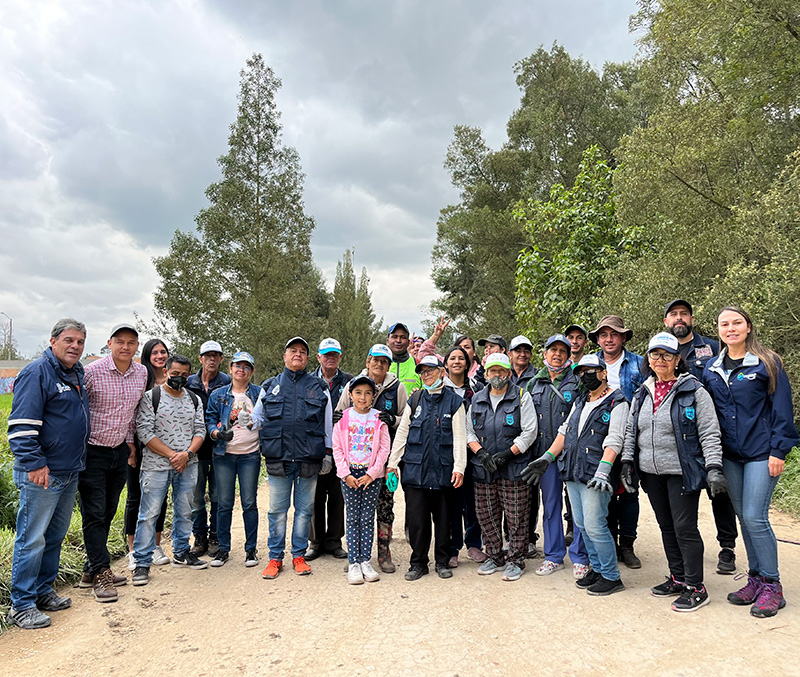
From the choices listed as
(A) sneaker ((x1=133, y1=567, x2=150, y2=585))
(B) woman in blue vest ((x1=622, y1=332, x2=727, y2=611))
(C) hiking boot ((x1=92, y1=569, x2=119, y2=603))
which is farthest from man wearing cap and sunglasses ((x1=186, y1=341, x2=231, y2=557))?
(B) woman in blue vest ((x1=622, y1=332, x2=727, y2=611))

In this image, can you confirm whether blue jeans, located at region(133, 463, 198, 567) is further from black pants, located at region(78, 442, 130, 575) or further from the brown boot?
the brown boot

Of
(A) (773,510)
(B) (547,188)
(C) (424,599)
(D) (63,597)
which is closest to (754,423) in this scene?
(C) (424,599)

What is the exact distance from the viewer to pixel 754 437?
4.04 metres

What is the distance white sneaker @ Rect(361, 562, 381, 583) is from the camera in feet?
16.0

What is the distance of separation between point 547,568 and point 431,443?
5.10 feet

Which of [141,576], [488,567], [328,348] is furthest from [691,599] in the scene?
[141,576]

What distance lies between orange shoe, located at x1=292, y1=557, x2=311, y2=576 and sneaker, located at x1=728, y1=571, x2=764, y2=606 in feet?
11.6

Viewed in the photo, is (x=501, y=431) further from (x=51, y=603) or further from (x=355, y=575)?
(x=51, y=603)

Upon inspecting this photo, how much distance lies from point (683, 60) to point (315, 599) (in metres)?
14.6

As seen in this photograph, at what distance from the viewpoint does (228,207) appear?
19453 millimetres

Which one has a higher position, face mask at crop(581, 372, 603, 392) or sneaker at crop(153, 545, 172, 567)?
face mask at crop(581, 372, 603, 392)

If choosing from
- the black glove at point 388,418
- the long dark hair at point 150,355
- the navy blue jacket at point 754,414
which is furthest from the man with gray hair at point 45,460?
the navy blue jacket at point 754,414

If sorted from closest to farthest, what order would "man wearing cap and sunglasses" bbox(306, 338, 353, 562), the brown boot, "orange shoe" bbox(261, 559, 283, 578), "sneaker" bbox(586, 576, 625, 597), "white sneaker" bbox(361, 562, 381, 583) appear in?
1. "sneaker" bbox(586, 576, 625, 597)
2. "white sneaker" bbox(361, 562, 381, 583)
3. "orange shoe" bbox(261, 559, 283, 578)
4. the brown boot
5. "man wearing cap and sunglasses" bbox(306, 338, 353, 562)

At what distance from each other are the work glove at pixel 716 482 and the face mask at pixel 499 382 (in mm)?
1823
